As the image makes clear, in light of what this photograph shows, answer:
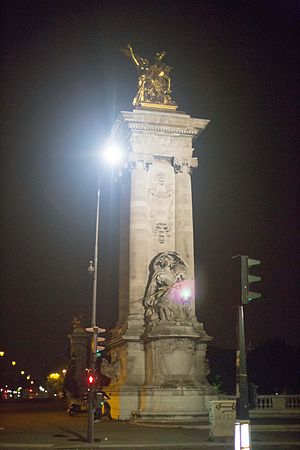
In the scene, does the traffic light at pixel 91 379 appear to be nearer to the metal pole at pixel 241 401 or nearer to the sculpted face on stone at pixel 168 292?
the sculpted face on stone at pixel 168 292

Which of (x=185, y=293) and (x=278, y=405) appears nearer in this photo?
(x=185, y=293)

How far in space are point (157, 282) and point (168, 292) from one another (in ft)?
3.58

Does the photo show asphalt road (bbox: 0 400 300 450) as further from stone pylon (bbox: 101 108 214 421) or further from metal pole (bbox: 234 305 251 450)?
metal pole (bbox: 234 305 251 450)

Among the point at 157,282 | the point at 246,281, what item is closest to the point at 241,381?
the point at 246,281

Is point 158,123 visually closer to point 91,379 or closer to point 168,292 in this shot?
point 168,292

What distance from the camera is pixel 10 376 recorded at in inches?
6845

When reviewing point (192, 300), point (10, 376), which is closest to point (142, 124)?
point (192, 300)

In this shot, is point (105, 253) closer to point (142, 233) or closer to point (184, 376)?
point (142, 233)

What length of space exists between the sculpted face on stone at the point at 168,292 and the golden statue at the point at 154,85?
10.1m

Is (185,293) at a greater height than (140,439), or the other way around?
(185,293)

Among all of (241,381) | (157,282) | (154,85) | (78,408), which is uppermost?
(154,85)

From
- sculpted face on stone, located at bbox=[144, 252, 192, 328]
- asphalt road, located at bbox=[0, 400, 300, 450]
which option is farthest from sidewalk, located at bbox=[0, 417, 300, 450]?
sculpted face on stone, located at bbox=[144, 252, 192, 328]

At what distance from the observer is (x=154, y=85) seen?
41656 millimetres

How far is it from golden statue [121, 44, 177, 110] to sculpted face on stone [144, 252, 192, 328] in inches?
397
